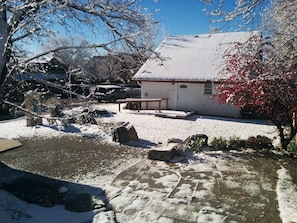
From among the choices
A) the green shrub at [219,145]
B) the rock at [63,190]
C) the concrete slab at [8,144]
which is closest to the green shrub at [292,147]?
the green shrub at [219,145]

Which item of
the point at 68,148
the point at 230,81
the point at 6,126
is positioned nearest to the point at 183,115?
the point at 230,81

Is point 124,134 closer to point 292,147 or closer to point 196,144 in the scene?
point 196,144

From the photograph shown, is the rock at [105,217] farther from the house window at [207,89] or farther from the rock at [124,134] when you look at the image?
the house window at [207,89]

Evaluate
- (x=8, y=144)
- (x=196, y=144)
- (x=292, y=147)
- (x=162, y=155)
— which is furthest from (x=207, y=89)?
(x=8, y=144)

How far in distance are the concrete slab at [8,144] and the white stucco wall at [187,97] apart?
10030mm

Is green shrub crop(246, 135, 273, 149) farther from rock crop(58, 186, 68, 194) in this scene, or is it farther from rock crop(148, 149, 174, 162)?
rock crop(58, 186, 68, 194)

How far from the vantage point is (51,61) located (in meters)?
6.00

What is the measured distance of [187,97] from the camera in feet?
58.5

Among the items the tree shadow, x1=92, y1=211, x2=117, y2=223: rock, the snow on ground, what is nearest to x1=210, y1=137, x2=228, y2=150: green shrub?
the snow on ground

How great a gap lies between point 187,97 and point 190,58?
10.8 feet

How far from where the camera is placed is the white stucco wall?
55.4ft

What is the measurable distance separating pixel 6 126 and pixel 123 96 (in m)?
14.0

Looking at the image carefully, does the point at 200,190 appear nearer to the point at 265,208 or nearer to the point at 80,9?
the point at 265,208

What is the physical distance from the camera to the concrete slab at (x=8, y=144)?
10222 millimetres
